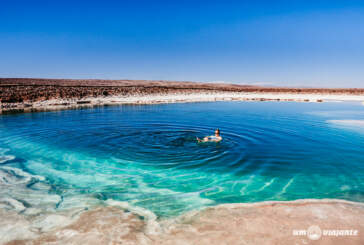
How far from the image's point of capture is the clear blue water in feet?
24.2

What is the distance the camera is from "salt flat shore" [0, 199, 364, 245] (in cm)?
514

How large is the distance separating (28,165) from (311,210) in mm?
10506

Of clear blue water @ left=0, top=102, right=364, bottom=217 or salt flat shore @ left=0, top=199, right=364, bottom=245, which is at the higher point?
clear blue water @ left=0, top=102, right=364, bottom=217

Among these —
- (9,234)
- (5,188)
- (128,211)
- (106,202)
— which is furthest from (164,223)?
(5,188)

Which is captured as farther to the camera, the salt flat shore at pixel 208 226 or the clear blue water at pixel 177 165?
the clear blue water at pixel 177 165

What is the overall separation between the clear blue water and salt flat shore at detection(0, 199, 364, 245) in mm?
592

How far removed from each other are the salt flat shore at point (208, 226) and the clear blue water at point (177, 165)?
59 centimetres

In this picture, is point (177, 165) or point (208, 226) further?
point (177, 165)

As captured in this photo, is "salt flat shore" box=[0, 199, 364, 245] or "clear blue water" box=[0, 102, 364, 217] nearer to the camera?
"salt flat shore" box=[0, 199, 364, 245]

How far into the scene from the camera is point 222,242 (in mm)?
5035

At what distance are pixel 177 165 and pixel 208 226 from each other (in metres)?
4.28

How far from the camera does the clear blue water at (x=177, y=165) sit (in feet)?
24.2

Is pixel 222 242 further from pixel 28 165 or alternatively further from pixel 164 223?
pixel 28 165

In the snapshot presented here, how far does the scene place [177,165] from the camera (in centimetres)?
980
